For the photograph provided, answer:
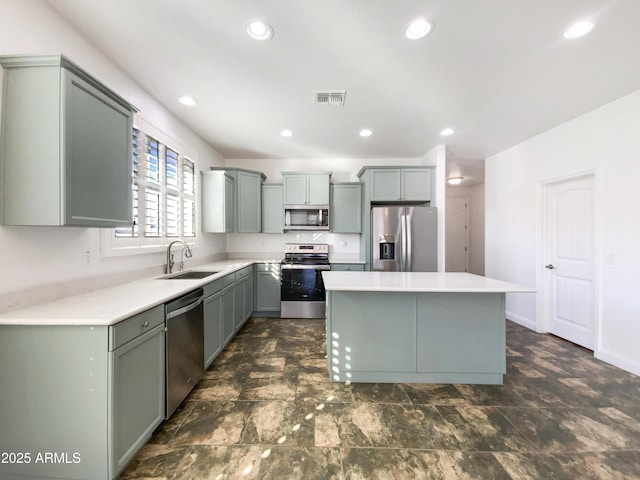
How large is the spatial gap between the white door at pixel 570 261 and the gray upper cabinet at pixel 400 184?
1.58 meters

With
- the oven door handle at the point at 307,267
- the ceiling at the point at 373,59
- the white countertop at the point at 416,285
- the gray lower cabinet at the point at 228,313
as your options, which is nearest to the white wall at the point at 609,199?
the ceiling at the point at 373,59

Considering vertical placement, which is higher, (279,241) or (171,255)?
(279,241)

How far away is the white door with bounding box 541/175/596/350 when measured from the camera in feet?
9.92

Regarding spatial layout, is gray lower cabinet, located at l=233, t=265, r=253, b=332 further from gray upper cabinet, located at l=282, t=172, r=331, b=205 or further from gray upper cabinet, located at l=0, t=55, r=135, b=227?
gray upper cabinet, located at l=0, t=55, r=135, b=227

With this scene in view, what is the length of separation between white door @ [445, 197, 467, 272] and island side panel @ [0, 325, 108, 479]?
7.49 m

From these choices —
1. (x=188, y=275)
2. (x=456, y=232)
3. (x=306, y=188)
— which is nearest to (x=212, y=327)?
(x=188, y=275)

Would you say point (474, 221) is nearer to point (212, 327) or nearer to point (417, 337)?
point (417, 337)

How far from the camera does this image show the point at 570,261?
10.7 feet

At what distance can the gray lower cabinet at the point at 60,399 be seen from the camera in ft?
4.17

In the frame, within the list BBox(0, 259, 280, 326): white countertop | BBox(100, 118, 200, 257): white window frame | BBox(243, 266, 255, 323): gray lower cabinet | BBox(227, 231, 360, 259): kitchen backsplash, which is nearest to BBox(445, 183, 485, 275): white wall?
BBox(227, 231, 360, 259): kitchen backsplash

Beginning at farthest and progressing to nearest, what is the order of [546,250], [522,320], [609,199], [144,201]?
[522,320], [546,250], [609,199], [144,201]

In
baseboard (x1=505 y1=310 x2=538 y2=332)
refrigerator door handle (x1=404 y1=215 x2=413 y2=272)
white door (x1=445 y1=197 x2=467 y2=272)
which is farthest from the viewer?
white door (x1=445 y1=197 x2=467 y2=272)

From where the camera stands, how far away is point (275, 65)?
2107 millimetres

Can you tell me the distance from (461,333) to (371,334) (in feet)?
2.68
